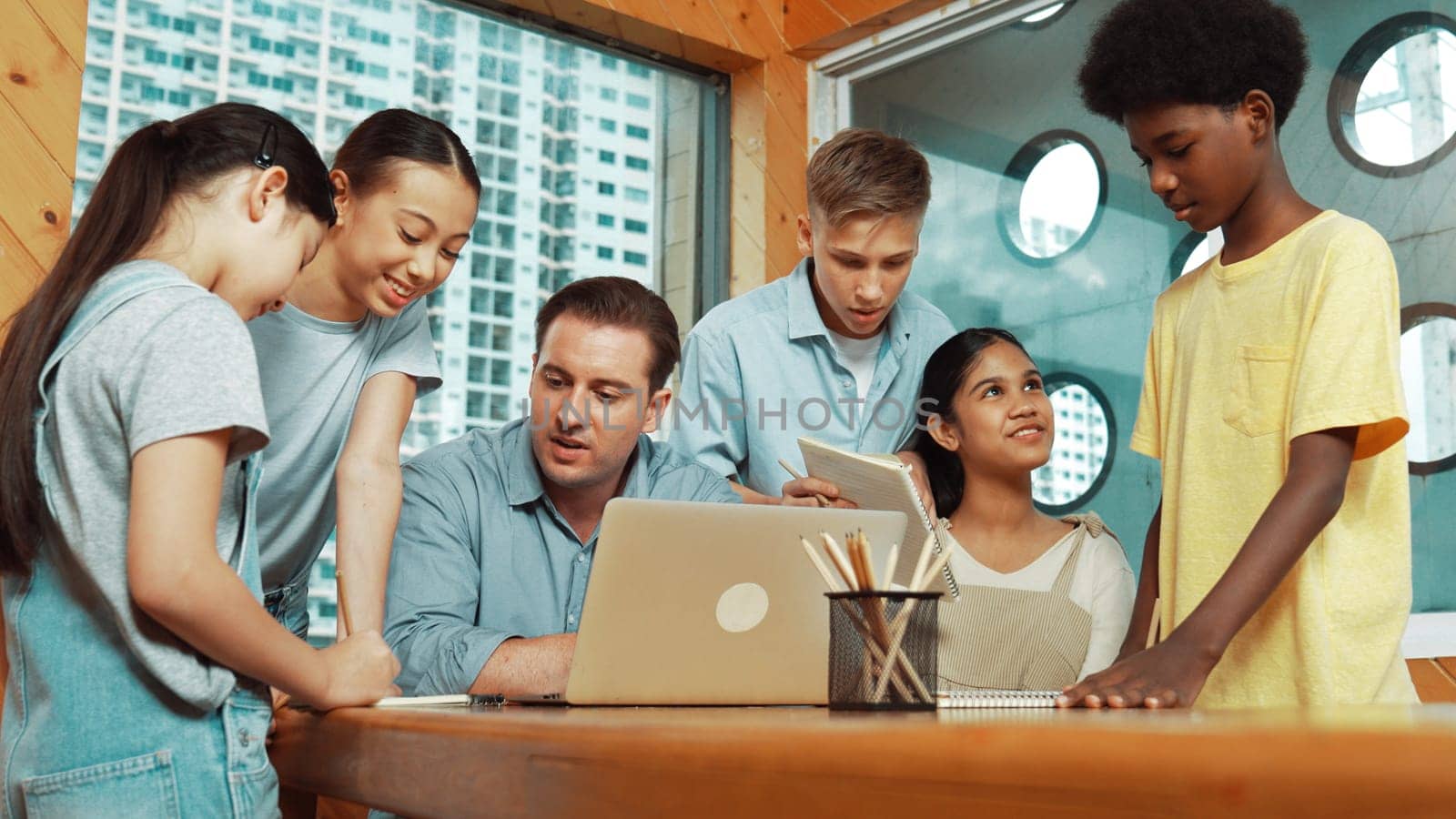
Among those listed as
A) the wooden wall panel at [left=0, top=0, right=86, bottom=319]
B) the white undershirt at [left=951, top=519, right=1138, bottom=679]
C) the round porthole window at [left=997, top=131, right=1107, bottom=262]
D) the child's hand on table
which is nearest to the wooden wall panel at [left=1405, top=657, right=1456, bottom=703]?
the white undershirt at [left=951, top=519, right=1138, bottom=679]

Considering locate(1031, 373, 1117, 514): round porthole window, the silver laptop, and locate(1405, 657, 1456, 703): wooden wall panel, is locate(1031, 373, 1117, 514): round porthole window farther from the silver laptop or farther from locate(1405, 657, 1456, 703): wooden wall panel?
the silver laptop

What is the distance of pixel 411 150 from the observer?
1.80 metres

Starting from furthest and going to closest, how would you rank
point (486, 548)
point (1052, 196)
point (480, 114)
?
point (480, 114), point (1052, 196), point (486, 548)

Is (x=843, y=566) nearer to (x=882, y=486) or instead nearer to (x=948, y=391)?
(x=882, y=486)

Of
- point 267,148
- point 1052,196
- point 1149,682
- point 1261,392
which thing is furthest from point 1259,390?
point 1052,196

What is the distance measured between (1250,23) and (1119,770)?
1.28 m

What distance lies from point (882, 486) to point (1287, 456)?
1.48 ft

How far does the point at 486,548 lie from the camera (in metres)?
1.77

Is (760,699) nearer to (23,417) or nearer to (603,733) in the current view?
(603,733)

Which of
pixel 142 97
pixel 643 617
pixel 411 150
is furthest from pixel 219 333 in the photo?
pixel 142 97

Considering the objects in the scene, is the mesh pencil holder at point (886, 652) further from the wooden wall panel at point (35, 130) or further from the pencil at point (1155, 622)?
the wooden wall panel at point (35, 130)

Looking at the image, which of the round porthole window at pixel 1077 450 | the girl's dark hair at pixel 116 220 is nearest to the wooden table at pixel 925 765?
the girl's dark hair at pixel 116 220

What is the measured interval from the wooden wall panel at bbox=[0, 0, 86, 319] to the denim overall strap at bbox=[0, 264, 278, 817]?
4.85ft

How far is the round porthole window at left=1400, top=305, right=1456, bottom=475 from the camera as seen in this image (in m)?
2.21
